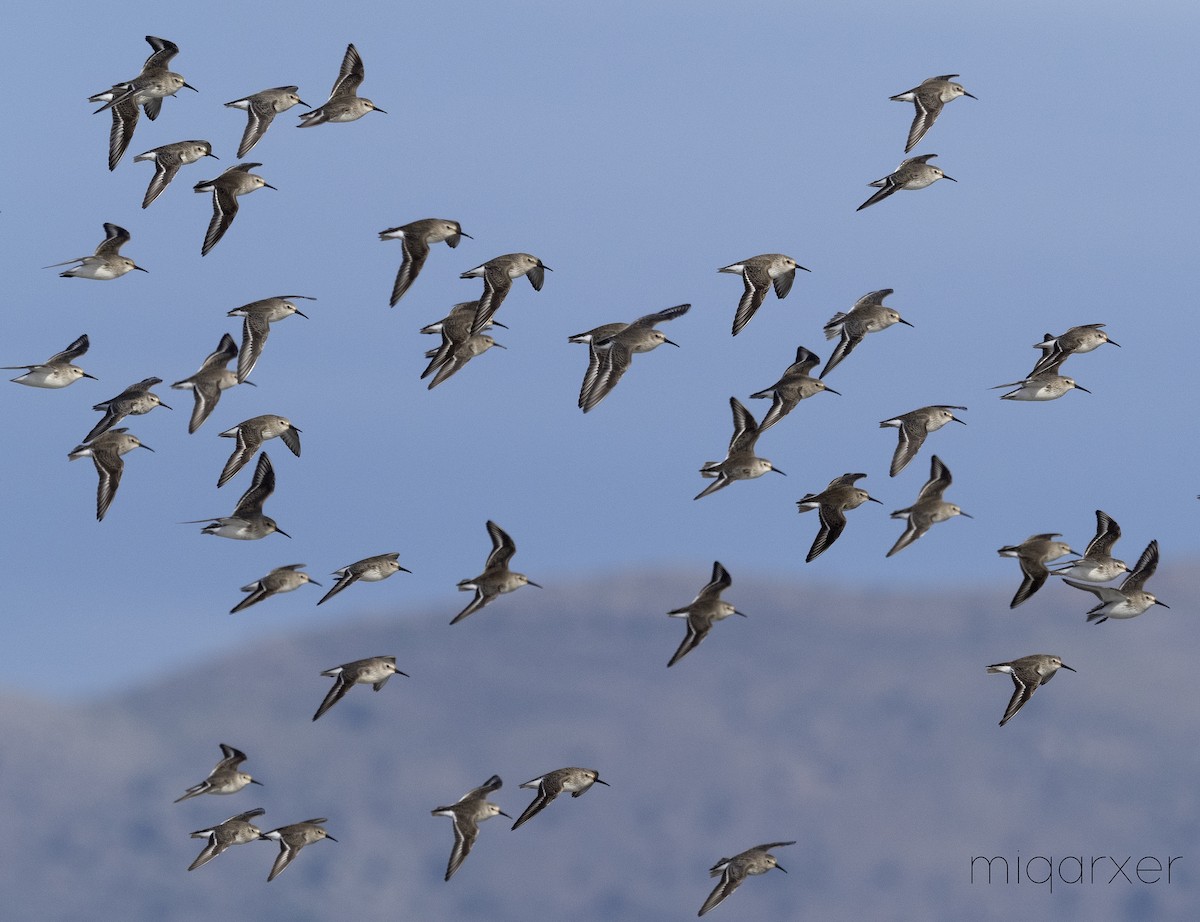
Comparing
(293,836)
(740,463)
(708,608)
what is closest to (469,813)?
(293,836)

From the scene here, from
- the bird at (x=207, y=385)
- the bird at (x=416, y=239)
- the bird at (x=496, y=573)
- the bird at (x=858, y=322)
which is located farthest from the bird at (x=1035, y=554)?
the bird at (x=207, y=385)

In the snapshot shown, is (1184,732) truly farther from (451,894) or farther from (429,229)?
(429,229)

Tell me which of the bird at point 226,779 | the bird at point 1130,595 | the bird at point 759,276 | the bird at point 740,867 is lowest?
the bird at point 226,779

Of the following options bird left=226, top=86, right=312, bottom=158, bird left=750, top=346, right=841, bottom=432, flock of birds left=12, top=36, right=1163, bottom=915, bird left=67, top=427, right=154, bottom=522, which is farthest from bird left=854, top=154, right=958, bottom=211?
bird left=67, top=427, right=154, bottom=522

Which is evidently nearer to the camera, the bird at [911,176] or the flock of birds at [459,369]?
the flock of birds at [459,369]

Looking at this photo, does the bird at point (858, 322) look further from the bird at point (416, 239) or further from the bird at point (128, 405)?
the bird at point (128, 405)

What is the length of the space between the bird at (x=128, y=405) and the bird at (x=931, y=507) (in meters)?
11.6

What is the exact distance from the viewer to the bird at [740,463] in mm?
29359

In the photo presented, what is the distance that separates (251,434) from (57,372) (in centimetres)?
402

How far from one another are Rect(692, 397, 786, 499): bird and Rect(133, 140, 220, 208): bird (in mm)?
9523

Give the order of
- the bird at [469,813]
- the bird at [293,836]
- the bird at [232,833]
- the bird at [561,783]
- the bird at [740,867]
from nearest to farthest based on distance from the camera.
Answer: the bird at [561,783] < the bird at [469,813] < the bird at [740,867] < the bird at [293,836] < the bird at [232,833]

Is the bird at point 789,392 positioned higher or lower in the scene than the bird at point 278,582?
higher

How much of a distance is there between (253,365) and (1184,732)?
599 feet

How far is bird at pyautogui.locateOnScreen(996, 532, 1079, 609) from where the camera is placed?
2728 cm
